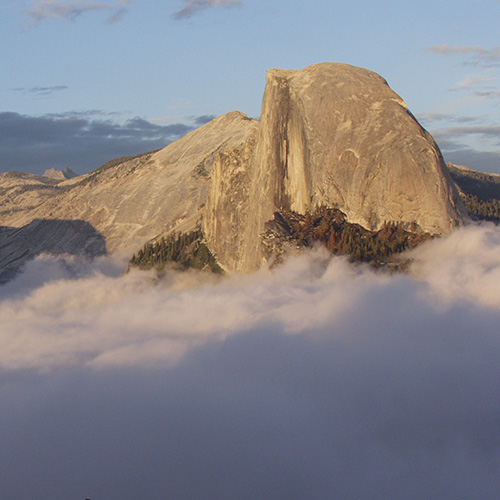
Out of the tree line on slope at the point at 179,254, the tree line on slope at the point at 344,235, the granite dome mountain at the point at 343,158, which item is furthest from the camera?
the tree line on slope at the point at 179,254

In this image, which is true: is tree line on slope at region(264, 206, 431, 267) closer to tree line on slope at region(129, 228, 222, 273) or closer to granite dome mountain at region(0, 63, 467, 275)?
granite dome mountain at region(0, 63, 467, 275)

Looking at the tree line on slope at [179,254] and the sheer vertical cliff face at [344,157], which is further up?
the sheer vertical cliff face at [344,157]

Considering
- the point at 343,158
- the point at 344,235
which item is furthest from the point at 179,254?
the point at 343,158

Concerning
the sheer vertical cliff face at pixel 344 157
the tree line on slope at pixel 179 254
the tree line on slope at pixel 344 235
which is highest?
the sheer vertical cliff face at pixel 344 157

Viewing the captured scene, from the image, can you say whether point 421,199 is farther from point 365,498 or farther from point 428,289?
point 365,498

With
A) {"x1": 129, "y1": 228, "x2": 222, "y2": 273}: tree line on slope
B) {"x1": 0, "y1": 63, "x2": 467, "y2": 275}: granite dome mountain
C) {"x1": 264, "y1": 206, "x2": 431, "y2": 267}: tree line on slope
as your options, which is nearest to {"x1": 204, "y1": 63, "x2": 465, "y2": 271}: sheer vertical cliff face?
{"x1": 0, "y1": 63, "x2": 467, "y2": 275}: granite dome mountain

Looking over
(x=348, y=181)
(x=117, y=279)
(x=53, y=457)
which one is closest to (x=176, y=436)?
(x=53, y=457)

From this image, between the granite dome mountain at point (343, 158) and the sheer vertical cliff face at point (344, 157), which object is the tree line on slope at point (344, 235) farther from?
the sheer vertical cliff face at point (344, 157)

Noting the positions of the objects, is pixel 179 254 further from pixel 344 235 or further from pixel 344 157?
pixel 344 157

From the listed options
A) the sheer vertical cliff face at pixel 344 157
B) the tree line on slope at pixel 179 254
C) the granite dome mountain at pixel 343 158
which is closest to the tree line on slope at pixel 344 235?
the granite dome mountain at pixel 343 158
